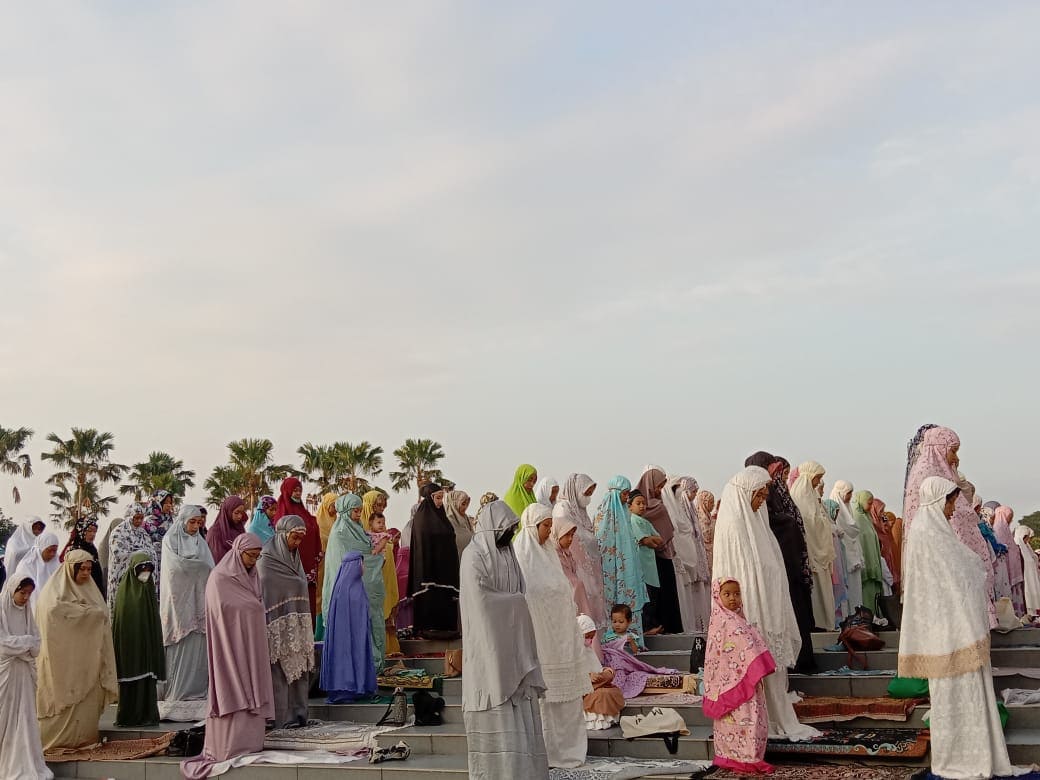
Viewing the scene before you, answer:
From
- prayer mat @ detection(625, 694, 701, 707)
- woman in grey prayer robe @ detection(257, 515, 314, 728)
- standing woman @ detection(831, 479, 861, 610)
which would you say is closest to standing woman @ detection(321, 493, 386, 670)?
woman in grey prayer robe @ detection(257, 515, 314, 728)

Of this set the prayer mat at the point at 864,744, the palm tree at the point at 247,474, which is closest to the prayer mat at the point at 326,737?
the prayer mat at the point at 864,744

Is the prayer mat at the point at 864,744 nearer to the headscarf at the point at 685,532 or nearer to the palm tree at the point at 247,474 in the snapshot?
the headscarf at the point at 685,532

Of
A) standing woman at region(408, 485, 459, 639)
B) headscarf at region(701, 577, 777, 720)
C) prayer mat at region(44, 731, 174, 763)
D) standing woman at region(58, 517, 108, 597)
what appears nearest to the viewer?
headscarf at region(701, 577, 777, 720)

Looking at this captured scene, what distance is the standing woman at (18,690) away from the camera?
8.59 metres

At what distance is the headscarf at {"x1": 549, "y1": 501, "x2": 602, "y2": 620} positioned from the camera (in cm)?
838

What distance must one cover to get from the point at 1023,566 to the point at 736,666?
9.33 meters

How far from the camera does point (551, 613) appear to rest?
25.2 feet

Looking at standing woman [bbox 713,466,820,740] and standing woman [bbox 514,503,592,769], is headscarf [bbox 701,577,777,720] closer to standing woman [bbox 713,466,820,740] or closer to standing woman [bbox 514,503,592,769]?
standing woman [bbox 713,466,820,740]

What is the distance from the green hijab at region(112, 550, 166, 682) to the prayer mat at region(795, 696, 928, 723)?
6.14 metres

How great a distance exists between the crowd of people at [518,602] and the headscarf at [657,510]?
0.03 meters

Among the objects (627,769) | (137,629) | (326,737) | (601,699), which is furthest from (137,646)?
(627,769)

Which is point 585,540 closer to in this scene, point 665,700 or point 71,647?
point 665,700

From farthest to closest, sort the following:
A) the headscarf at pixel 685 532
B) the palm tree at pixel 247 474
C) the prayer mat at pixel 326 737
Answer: the palm tree at pixel 247 474 < the headscarf at pixel 685 532 < the prayer mat at pixel 326 737

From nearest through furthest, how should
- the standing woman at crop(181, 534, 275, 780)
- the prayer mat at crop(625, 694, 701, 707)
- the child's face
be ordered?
the child's face, the prayer mat at crop(625, 694, 701, 707), the standing woman at crop(181, 534, 275, 780)
